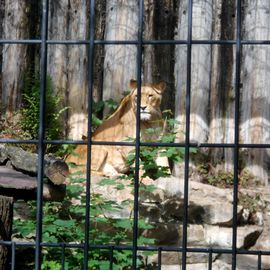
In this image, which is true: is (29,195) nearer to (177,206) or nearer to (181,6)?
(177,206)

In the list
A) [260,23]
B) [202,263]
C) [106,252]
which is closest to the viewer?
[106,252]

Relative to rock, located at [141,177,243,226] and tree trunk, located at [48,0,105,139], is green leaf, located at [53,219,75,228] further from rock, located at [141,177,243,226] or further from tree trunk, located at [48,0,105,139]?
tree trunk, located at [48,0,105,139]

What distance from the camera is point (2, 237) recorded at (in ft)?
10.0

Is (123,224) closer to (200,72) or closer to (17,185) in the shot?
(17,185)

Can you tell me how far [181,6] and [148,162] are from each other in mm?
2133

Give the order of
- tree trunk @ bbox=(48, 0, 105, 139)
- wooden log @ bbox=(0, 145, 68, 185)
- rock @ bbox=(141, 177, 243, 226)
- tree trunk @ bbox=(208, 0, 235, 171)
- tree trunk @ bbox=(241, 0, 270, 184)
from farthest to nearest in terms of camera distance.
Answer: tree trunk @ bbox=(48, 0, 105, 139) < tree trunk @ bbox=(208, 0, 235, 171) < tree trunk @ bbox=(241, 0, 270, 184) < rock @ bbox=(141, 177, 243, 226) < wooden log @ bbox=(0, 145, 68, 185)

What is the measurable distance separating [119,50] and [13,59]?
1.09m

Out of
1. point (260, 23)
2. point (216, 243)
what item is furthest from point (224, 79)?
point (216, 243)

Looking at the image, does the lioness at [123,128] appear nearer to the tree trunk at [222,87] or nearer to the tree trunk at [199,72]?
the tree trunk at [199,72]

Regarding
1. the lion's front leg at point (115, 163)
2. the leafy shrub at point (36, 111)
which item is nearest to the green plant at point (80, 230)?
the lion's front leg at point (115, 163)

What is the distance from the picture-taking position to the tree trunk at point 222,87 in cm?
718

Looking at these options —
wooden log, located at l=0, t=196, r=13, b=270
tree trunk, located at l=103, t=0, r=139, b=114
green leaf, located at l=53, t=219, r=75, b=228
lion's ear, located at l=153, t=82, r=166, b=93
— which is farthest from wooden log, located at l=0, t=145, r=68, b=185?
tree trunk, located at l=103, t=0, r=139, b=114

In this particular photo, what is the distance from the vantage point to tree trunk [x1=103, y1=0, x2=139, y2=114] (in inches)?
284

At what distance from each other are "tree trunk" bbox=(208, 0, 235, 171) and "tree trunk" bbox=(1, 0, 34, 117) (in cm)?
194
